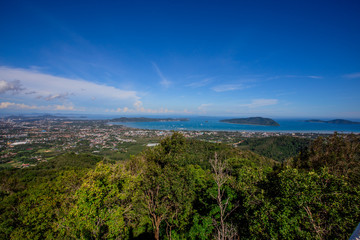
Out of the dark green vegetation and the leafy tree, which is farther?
the leafy tree

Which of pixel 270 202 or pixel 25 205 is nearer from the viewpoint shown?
pixel 270 202

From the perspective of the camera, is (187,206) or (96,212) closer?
(96,212)

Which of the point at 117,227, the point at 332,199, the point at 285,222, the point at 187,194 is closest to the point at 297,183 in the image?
the point at 332,199

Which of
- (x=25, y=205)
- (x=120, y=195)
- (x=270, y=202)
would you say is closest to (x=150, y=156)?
(x=120, y=195)

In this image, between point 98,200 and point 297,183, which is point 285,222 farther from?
point 98,200

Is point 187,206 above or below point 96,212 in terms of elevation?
below

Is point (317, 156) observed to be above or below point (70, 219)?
above

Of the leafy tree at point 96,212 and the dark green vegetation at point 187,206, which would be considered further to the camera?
the leafy tree at point 96,212

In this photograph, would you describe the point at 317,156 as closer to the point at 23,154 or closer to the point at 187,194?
the point at 187,194

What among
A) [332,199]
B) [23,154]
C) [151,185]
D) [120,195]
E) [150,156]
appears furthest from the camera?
[23,154]

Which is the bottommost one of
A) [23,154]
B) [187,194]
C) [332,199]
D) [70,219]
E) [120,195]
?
[23,154]

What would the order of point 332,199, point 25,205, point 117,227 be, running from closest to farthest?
point 332,199
point 117,227
point 25,205
